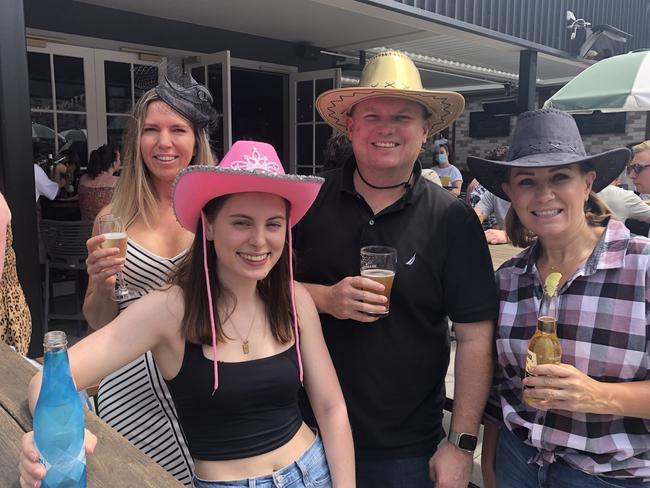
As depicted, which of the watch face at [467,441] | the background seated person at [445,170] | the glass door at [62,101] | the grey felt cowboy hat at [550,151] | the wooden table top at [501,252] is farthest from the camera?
the background seated person at [445,170]

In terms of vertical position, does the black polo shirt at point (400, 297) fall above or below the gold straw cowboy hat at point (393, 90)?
below

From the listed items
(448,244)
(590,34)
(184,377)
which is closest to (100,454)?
(184,377)

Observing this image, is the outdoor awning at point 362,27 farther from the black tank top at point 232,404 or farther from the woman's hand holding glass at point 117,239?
the black tank top at point 232,404

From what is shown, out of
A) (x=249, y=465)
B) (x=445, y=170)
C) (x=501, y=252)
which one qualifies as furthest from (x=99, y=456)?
(x=445, y=170)

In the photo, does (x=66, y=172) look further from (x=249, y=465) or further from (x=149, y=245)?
(x=249, y=465)

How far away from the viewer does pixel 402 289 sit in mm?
1903

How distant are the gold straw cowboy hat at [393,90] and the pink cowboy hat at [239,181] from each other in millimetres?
508

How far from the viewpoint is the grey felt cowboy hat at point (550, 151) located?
1671mm

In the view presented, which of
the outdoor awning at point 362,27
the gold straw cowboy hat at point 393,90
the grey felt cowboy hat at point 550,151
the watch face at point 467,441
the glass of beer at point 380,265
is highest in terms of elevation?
the outdoor awning at point 362,27

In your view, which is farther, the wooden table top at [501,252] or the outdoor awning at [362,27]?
the outdoor awning at [362,27]

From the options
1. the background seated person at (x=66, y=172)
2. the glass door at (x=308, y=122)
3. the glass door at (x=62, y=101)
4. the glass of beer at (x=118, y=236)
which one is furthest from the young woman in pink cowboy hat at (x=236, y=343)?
the glass door at (x=308, y=122)

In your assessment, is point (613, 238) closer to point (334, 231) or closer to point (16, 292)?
point (334, 231)

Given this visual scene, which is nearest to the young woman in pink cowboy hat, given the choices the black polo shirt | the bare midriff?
the bare midriff

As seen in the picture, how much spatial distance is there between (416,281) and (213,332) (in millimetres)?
735
